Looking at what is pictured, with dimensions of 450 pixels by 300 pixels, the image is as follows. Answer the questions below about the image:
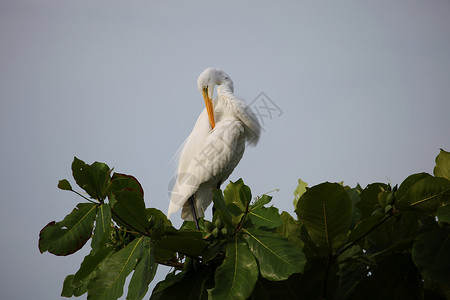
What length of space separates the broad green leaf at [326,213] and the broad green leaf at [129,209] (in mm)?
464

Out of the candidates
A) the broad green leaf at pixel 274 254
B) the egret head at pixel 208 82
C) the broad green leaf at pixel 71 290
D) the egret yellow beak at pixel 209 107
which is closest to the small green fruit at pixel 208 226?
the broad green leaf at pixel 274 254

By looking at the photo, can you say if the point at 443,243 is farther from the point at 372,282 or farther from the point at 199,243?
the point at 199,243

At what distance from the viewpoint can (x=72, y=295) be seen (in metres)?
1.75

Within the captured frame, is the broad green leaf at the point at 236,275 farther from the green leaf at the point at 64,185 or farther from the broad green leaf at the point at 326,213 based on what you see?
the green leaf at the point at 64,185

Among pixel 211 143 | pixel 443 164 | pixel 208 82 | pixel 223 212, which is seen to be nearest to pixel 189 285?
pixel 223 212

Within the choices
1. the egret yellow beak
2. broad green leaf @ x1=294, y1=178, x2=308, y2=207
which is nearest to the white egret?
the egret yellow beak

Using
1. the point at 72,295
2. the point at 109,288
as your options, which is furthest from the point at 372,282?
the point at 72,295

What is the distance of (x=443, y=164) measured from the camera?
157 cm

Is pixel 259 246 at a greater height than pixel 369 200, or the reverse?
pixel 369 200

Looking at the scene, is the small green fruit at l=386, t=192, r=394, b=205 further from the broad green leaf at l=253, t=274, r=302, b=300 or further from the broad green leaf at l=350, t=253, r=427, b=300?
the broad green leaf at l=253, t=274, r=302, b=300

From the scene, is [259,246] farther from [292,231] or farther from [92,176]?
[92,176]

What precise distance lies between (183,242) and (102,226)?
25cm

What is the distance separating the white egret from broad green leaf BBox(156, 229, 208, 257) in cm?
410

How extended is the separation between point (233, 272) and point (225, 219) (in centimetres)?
16
